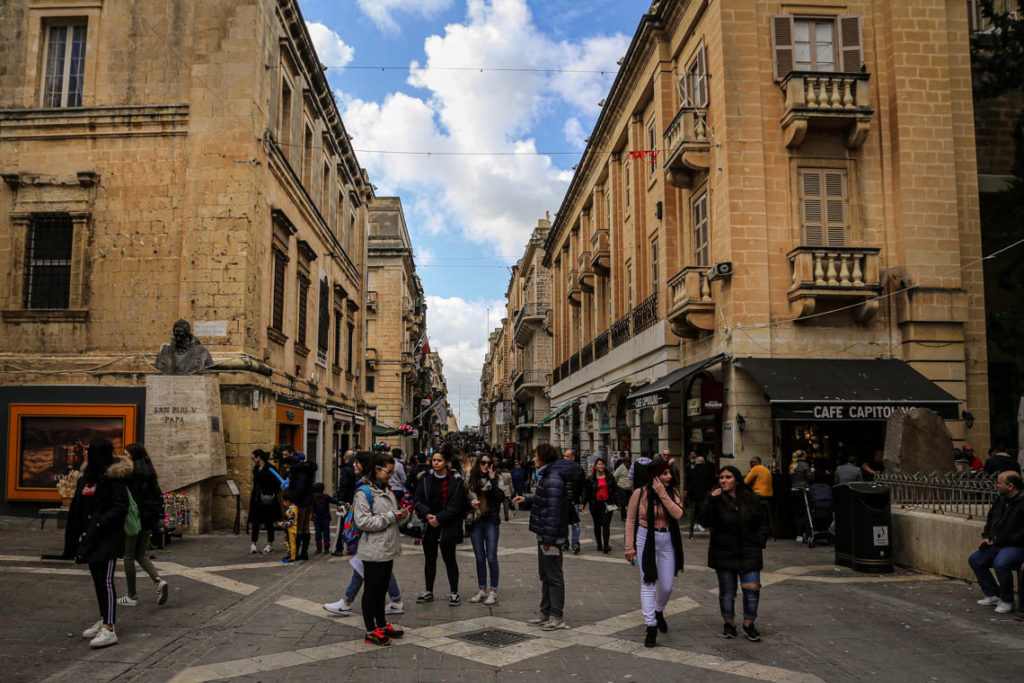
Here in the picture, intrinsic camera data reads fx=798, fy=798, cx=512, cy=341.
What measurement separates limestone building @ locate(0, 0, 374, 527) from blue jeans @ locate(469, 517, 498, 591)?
8438 millimetres


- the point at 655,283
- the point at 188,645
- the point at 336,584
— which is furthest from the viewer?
the point at 655,283

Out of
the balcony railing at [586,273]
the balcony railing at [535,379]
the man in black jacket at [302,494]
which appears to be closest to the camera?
the man in black jacket at [302,494]

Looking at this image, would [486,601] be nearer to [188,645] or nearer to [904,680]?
[188,645]

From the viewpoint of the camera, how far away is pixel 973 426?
17.2 m

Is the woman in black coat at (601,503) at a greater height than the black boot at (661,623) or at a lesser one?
greater

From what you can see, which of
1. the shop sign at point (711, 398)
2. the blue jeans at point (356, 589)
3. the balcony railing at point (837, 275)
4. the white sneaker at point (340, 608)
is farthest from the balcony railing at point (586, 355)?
the white sneaker at point (340, 608)

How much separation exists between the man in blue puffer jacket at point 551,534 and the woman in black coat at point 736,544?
146 centimetres

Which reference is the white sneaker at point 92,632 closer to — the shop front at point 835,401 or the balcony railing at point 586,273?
the shop front at point 835,401

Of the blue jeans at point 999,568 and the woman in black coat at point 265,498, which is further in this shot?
the woman in black coat at point 265,498

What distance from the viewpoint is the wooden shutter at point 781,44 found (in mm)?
17422

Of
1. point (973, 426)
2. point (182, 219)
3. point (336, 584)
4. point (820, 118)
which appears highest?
point (820, 118)

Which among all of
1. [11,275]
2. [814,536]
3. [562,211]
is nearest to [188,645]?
[814,536]

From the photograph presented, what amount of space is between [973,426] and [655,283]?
29.2 ft

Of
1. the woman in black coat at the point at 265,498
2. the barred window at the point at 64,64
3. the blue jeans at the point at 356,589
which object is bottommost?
the blue jeans at the point at 356,589
